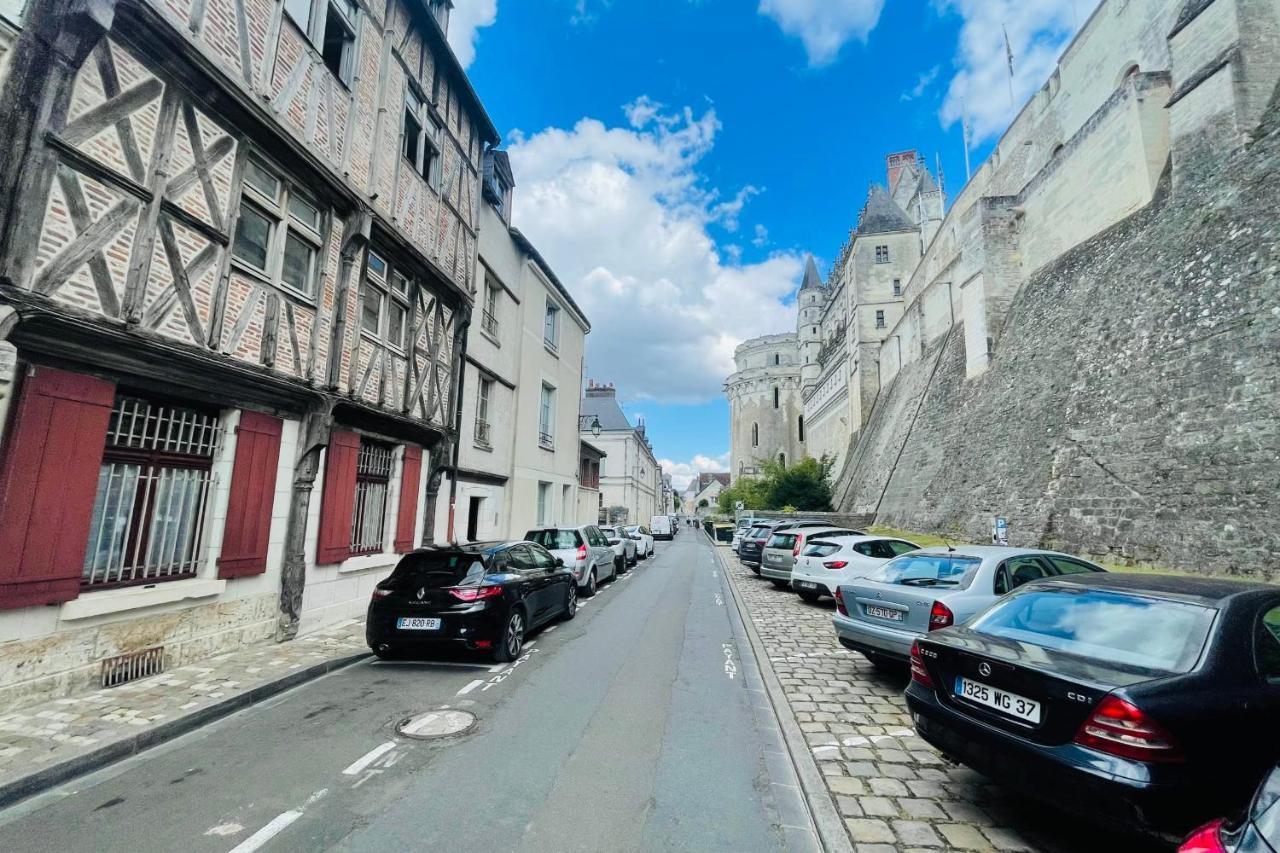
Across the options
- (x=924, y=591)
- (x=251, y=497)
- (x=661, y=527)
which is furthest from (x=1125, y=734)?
(x=661, y=527)

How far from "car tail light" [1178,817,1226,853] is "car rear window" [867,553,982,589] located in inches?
157

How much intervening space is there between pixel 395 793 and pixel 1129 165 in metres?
21.4

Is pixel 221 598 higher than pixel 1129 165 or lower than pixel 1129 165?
lower

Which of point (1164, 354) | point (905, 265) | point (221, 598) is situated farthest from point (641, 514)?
point (221, 598)

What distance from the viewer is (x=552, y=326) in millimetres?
19797

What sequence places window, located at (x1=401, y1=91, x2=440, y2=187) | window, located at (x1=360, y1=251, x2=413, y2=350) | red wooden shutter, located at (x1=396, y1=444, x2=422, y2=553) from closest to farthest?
window, located at (x1=360, y1=251, x2=413, y2=350), red wooden shutter, located at (x1=396, y1=444, x2=422, y2=553), window, located at (x1=401, y1=91, x2=440, y2=187)

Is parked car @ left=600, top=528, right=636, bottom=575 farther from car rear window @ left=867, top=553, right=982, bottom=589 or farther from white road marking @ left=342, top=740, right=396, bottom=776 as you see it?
white road marking @ left=342, top=740, right=396, bottom=776

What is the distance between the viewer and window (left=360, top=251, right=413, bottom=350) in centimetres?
942

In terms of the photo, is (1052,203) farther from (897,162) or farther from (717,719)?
(897,162)

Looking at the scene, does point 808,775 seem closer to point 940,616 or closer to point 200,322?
point 940,616

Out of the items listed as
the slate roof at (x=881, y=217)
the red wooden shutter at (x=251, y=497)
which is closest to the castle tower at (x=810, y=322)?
the slate roof at (x=881, y=217)

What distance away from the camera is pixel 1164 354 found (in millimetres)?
11633

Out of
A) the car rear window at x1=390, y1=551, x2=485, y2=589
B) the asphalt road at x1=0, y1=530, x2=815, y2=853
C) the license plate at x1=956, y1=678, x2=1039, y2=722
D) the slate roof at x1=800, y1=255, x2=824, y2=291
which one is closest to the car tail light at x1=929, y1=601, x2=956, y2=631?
the asphalt road at x1=0, y1=530, x2=815, y2=853

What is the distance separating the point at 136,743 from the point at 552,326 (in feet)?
55.2
